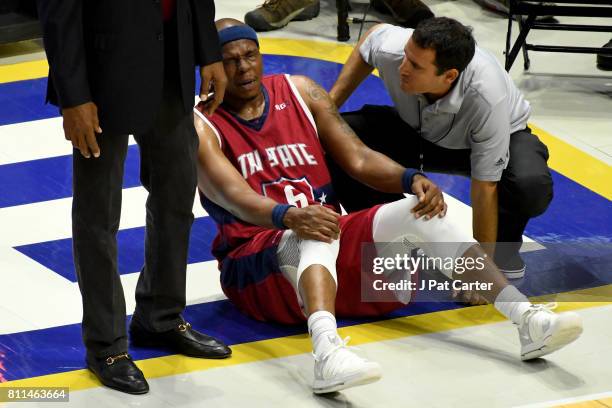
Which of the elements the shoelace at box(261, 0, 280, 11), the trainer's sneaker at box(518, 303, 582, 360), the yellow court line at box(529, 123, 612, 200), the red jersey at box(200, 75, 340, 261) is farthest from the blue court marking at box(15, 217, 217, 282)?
the shoelace at box(261, 0, 280, 11)

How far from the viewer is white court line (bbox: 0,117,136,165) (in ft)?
20.0

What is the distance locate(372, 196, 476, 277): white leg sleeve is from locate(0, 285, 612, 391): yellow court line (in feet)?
0.94

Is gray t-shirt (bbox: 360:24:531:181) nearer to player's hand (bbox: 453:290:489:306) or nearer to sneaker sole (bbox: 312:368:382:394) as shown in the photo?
player's hand (bbox: 453:290:489:306)

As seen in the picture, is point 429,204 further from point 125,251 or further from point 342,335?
point 125,251

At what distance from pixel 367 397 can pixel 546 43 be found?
4591mm

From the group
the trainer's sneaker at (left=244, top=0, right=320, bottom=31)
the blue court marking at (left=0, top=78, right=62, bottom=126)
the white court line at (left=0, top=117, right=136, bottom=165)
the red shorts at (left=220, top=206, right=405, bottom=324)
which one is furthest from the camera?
the trainer's sneaker at (left=244, top=0, right=320, bottom=31)

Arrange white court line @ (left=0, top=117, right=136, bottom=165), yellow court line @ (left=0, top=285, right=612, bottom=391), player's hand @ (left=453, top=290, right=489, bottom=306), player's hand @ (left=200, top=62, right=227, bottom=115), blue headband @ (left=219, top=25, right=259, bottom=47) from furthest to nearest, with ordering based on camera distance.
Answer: white court line @ (left=0, top=117, right=136, bottom=165) < player's hand @ (left=453, top=290, right=489, bottom=306) < blue headband @ (left=219, top=25, right=259, bottom=47) < yellow court line @ (left=0, top=285, right=612, bottom=391) < player's hand @ (left=200, top=62, right=227, bottom=115)

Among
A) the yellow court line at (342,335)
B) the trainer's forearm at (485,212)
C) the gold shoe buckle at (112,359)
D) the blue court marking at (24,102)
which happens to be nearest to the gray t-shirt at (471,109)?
the trainer's forearm at (485,212)

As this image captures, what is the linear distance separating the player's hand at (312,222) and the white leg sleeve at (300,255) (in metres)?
0.04

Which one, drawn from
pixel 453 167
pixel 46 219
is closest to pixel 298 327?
pixel 453 167

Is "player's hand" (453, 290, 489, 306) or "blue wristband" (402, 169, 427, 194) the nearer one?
"blue wristband" (402, 169, 427, 194)

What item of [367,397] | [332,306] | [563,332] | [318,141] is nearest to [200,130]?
[318,141]

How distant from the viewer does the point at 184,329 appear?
425 centimetres

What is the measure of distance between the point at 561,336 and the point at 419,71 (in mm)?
1198
